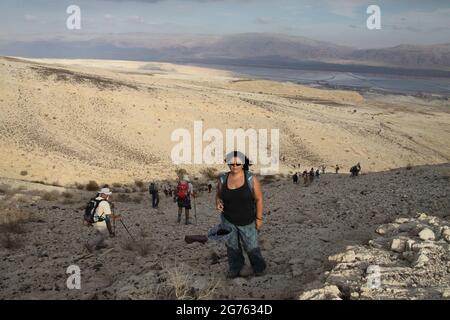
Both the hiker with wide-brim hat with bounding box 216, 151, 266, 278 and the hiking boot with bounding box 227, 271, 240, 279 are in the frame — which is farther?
the hiking boot with bounding box 227, 271, 240, 279

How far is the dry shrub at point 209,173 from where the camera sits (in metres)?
24.4

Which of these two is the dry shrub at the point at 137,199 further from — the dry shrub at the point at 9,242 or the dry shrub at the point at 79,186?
the dry shrub at the point at 9,242

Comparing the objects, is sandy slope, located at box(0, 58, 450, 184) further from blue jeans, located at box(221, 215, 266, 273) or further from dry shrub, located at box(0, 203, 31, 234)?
blue jeans, located at box(221, 215, 266, 273)

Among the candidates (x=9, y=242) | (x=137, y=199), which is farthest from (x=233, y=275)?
(x=137, y=199)

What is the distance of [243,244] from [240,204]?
689mm

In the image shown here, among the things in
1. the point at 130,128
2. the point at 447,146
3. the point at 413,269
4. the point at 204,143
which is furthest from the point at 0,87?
the point at 447,146

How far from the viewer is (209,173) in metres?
24.9

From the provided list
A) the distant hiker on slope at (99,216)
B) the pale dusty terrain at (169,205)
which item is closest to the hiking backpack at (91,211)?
the distant hiker on slope at (99,216)

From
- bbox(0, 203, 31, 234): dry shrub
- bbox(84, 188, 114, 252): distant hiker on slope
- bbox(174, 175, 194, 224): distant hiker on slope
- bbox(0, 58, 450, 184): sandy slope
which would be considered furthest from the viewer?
bbox(0, 58, 450, 184): sandy slope

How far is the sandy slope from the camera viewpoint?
75.7ft

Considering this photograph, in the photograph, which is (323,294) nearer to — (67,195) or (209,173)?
(67,195)

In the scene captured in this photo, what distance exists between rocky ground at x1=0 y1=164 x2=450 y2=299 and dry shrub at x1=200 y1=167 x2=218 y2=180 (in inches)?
414

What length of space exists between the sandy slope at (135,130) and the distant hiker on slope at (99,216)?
12.9 meters

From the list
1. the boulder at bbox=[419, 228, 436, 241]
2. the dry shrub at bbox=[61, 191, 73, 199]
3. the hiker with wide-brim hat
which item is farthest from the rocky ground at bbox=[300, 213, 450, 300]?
the dry shrub at bbox=[61, 191, 73, 199]
